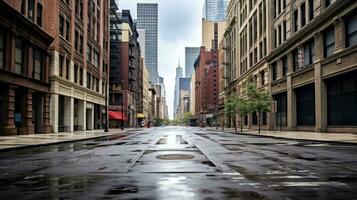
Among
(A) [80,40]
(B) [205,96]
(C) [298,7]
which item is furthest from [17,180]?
(B) [205,96]

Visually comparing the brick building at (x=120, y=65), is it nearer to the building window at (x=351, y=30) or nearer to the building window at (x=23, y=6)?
the building window at (x=23, y=6)

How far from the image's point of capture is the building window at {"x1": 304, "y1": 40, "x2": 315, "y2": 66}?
44.4 metres

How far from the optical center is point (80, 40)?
2327 inches

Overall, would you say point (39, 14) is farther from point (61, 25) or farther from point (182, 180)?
point (182, 180)

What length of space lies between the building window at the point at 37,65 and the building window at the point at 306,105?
30479mm

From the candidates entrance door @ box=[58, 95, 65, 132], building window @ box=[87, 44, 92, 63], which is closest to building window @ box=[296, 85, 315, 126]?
entrance door @ box=[58, 95, 65, 132]

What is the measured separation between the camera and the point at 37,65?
42625 mm

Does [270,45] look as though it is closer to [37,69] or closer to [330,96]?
[330,96]

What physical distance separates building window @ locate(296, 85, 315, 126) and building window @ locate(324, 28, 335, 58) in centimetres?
574

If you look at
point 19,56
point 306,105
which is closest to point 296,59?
point 306,105

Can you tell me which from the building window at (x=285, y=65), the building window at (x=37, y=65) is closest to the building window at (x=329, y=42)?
the building window at (x=285, y=65)

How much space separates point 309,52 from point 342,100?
31.6ft

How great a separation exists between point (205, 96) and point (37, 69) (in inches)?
6231

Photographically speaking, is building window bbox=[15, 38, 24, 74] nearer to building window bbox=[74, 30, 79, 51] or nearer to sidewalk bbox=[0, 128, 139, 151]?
sidewalk bbox=[0, 128, 139, 151]
